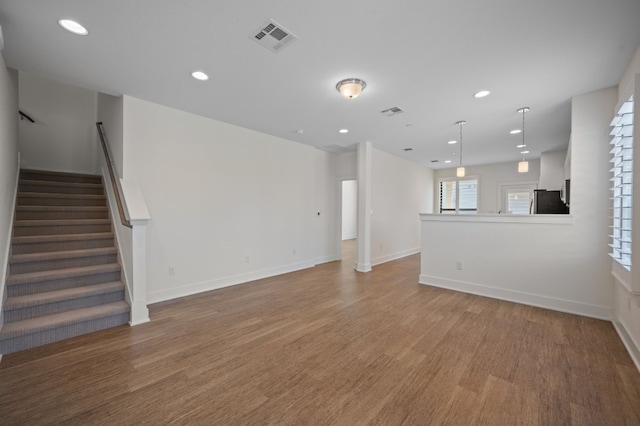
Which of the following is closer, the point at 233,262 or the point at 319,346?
the point at 319,346

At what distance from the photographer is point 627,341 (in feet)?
8.55

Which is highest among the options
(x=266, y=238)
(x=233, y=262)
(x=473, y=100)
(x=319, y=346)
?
(x=473, y=100)

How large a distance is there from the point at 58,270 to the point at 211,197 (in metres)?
2.00

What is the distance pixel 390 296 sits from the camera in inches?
160

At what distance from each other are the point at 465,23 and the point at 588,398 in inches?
113

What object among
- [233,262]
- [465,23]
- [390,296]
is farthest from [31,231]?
[465,23]

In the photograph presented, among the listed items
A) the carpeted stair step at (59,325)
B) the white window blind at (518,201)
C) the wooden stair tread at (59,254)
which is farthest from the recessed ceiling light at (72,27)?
the white window blind at (518,201)

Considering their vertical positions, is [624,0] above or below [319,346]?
above

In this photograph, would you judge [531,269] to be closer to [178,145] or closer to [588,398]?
[588,398]

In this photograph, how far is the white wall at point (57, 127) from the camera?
15.7 ft

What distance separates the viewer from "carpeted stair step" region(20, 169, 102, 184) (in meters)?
4.34

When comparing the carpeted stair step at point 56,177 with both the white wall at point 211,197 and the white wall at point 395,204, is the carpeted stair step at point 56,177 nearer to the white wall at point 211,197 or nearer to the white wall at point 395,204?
the white wall at point 211,197

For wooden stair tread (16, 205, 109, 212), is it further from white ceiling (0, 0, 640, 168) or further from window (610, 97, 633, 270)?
window (610, 97, 633, 270)

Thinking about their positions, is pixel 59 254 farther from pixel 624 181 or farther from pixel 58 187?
Answer: pixel 624 181
